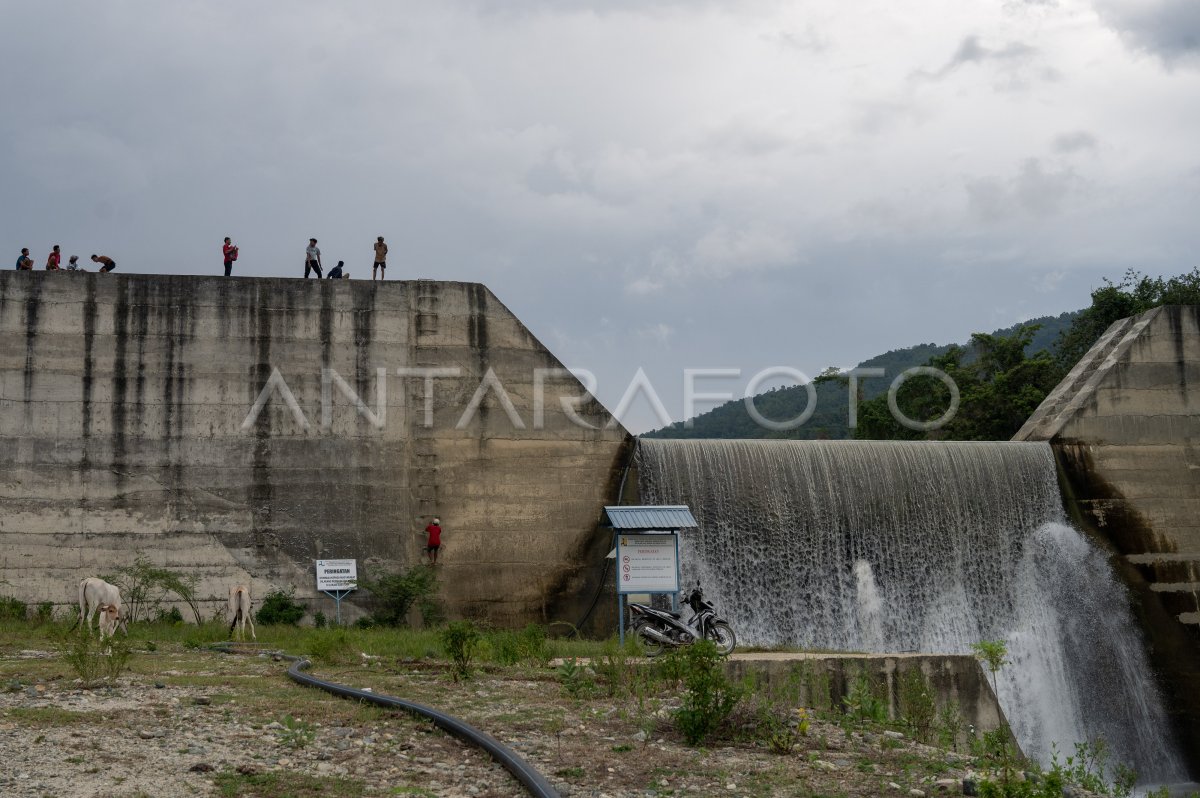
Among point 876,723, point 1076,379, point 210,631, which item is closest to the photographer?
point 876,723

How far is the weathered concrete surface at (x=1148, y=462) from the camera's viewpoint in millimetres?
20562

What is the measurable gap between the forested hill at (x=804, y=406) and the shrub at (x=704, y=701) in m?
52.2

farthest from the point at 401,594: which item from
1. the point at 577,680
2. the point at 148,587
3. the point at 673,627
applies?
the point at 577,680

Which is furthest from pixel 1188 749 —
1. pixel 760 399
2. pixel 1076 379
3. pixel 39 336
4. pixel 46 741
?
pixel 760 399

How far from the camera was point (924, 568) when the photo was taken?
790 inches

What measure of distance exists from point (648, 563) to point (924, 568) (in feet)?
22.3

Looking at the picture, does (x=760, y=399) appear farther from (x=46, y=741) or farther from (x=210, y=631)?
(x=46, y=741)

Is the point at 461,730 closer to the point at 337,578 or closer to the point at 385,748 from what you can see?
the point at 385,748

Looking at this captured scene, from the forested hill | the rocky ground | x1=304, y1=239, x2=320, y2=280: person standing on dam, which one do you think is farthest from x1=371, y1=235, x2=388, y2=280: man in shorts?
the forested hill

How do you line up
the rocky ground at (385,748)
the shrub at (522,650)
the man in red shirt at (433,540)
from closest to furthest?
the rocky ground at (385,748) < the shrub at (522,650) < the man in red shirt at (433,540)

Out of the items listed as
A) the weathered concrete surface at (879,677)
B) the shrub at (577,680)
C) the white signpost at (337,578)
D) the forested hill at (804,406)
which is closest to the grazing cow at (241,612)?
the white signpost at (337,578)

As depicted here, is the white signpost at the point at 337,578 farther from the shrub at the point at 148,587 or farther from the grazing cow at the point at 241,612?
the grazing cow at the point at 241,612

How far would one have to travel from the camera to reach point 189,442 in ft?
60.0

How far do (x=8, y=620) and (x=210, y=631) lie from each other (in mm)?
3339
